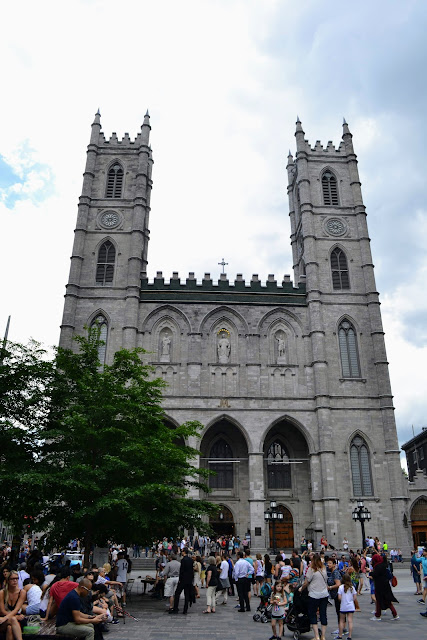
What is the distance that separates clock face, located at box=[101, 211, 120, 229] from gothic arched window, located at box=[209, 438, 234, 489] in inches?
695

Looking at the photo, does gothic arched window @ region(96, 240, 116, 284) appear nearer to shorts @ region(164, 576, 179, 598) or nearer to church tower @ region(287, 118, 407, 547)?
church tower @ region(287, 118, 407, 547)

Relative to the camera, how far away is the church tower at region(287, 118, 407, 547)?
31.0 meters

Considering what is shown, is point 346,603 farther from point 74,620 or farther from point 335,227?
point 335,227

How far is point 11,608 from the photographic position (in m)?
7.95

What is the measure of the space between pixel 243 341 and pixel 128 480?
19801 millimetres

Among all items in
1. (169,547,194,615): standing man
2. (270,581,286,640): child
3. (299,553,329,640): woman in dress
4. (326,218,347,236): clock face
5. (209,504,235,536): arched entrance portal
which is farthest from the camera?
(326,218,347,236): clock face

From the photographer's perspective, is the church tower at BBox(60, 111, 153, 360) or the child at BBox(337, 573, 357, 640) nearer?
the child at BBox(337, 573, 357, 640)

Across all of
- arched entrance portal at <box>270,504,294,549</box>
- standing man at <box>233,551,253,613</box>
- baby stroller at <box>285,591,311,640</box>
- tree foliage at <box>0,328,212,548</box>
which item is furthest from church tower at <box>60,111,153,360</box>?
baby stroller at <box>285,591,311,640</box>

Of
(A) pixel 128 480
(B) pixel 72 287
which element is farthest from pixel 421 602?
(B) pixel 72 287

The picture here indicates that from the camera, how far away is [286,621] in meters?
10.6

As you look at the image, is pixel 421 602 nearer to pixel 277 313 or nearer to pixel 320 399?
pixel 320 399

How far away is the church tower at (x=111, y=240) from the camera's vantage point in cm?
3428

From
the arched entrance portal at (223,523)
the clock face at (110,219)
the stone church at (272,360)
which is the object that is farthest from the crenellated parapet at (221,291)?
the arched entrance portal at (223,523)

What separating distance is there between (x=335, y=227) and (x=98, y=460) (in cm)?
2852
